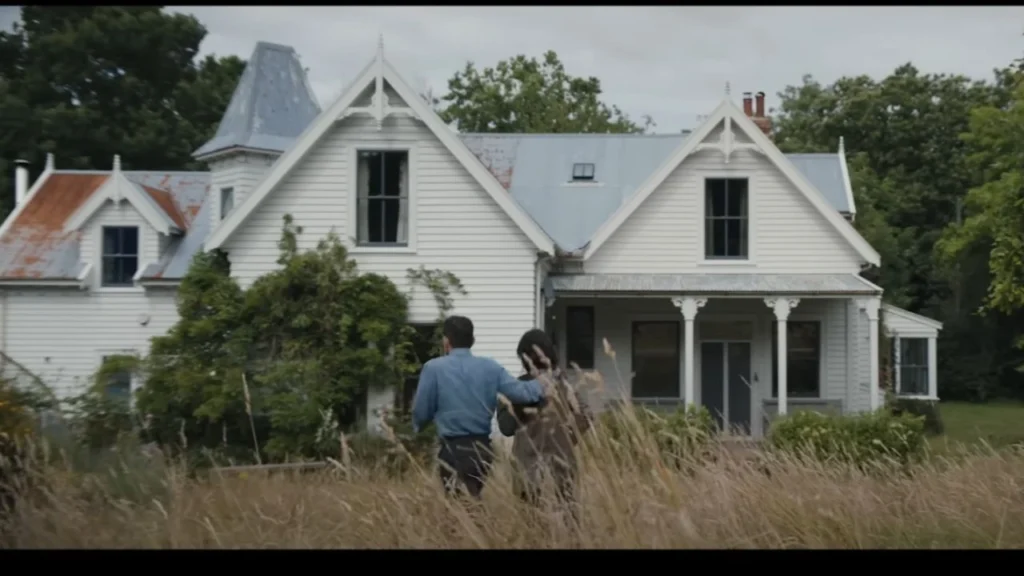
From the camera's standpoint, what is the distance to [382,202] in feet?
52.2

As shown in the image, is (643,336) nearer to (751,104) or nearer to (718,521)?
(751,104)

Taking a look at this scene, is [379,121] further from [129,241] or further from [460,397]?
[460,397]

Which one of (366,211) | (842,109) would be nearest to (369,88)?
(366,211)

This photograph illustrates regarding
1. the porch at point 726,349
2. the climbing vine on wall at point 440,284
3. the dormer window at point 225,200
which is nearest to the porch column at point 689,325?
the porch at point 726,349

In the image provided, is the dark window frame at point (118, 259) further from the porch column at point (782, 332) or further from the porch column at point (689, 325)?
the porch column at point (782, 332)

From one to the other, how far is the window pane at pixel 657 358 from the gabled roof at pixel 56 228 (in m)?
8.05

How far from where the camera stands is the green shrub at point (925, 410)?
17.6 m

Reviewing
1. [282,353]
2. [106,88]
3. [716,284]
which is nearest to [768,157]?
[716,284]

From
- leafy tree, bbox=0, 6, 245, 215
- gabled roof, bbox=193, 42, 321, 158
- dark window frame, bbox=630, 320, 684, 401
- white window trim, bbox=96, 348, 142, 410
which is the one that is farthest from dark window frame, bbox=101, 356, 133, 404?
dark window frame, bbox=630, 320, 684, 401

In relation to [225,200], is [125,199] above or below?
below

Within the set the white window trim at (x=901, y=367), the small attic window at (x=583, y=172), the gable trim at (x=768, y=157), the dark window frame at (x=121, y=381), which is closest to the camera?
the dark window frame at (x=121, y=381)

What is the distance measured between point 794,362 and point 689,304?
3377 millimetres
